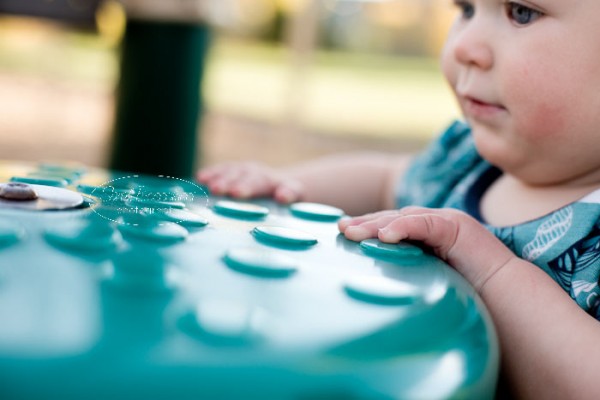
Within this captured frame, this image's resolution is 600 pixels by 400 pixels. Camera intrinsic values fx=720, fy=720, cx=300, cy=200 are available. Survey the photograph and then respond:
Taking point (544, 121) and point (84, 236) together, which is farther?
point (544, 121)

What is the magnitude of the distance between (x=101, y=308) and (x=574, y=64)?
480mm

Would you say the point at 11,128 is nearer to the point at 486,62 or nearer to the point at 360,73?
the point at 486,62

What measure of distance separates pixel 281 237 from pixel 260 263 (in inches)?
3.1

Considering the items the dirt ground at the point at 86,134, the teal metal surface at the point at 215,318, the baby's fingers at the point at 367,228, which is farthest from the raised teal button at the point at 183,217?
the dirt ground at the point at 86,134

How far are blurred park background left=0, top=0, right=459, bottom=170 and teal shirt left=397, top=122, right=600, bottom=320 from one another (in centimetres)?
30

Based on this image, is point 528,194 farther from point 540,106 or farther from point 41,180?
point 41,180

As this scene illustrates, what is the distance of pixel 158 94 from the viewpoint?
53.6 inches

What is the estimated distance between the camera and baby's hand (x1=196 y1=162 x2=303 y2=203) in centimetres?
78

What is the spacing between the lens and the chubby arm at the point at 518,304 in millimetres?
501

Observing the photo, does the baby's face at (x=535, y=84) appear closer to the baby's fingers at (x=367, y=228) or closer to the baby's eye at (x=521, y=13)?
the baby's eye at (x=521, y=13)

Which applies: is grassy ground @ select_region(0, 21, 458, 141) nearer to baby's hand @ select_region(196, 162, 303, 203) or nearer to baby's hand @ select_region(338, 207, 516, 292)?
baby's hand @ select_region(196, 162, 303, 203)

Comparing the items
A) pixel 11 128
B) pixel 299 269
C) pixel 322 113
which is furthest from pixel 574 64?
pixel 322 113

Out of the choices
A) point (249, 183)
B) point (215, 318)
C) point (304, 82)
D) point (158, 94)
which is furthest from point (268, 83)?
point (215, 318)

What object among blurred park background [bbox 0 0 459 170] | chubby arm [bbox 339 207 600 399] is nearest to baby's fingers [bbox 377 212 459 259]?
chubby arm [bbox 339 207 600 399]
